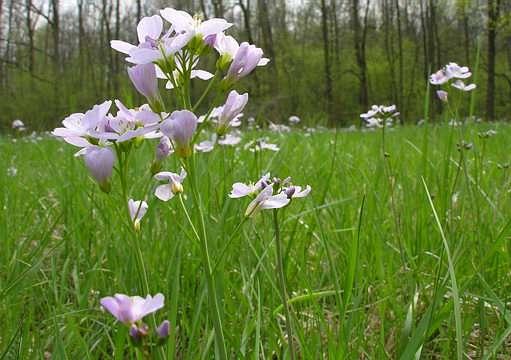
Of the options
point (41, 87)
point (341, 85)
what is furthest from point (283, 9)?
point (41, 87)

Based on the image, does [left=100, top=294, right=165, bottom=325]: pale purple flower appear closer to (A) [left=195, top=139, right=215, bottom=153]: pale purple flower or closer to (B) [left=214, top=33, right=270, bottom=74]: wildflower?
(B) [left=214, top=33, right=270, bottom=74]: wildflower

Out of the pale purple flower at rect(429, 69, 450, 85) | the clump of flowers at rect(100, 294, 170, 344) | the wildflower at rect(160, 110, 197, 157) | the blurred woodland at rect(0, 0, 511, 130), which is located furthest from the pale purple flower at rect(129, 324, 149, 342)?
the blurred woodland at rect(0, 0, 511, 130)

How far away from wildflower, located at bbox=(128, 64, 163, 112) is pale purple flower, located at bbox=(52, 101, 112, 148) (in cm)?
5

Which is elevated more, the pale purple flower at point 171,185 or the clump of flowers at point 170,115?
the clump of flowers at point 170,115

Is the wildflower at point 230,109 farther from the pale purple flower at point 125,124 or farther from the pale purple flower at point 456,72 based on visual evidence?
the pale purple flower at point 456,72

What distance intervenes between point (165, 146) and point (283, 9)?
31909mm

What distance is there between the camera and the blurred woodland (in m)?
25.6

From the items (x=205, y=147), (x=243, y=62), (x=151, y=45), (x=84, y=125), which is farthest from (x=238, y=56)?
(x=205, y=147)

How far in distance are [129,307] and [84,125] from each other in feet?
0.96

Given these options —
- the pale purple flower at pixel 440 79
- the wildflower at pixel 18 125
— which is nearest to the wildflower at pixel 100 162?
the pale purple flower at pixel 440 79

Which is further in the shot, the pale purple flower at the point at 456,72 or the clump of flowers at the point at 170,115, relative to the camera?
the pale purple flower at the point at 456,72

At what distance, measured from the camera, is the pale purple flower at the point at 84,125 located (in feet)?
2.37

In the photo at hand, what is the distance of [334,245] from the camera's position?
1672 mm

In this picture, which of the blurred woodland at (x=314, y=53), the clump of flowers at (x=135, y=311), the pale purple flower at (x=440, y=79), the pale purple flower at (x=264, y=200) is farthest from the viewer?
the blurred woodland at (x=314, y=53)
